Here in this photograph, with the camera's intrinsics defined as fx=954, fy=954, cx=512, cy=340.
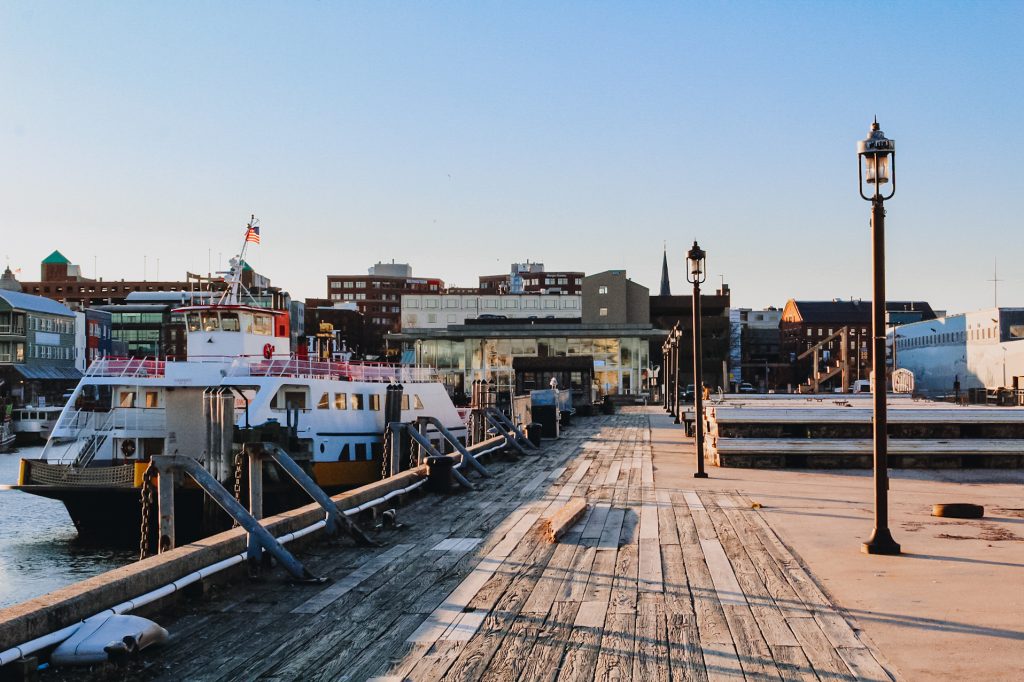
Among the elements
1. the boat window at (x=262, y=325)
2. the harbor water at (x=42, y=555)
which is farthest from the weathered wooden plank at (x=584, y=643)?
the boat window at (x=262, y=325)

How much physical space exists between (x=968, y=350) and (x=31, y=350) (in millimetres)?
98278

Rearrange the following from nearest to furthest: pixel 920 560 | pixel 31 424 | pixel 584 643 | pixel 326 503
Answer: pixel 584 643 → pixel 920 560 → pixel 326 503 → pixel 31 424

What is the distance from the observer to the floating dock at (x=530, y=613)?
293 inches

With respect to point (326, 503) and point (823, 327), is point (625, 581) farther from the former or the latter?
point (823, 327)

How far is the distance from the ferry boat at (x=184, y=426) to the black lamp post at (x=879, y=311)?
17.4m

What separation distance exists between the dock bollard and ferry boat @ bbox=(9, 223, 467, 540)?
27.2ft

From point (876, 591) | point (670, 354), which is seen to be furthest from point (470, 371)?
point (876, 591)

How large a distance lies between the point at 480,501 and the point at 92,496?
582 inches

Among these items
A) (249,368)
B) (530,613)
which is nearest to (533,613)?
(530,613)

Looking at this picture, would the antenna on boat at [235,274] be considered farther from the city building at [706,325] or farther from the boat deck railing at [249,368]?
the city building at [706,325]

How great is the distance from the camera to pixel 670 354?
66062 mm

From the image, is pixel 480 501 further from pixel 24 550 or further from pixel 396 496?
pixel 24 550

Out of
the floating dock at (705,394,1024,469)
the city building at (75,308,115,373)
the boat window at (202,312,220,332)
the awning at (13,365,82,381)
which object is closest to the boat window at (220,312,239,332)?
the boat window at (202,312,220,332)

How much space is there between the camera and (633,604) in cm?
948
